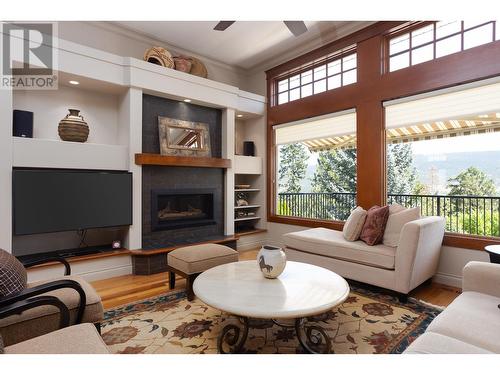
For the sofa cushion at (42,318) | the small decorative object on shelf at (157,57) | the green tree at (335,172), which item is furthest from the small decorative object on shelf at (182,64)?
the sofa cushion at (42,318)

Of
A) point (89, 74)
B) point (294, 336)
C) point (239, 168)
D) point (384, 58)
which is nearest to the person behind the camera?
point (294, 336)

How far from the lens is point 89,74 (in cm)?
320

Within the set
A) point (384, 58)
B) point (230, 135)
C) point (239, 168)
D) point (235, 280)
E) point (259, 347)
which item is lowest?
point (259, 347)

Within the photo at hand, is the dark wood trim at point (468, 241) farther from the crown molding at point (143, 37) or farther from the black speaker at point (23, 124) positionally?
the black speaker at point (23, 124)

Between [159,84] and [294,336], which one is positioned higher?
[159,84]

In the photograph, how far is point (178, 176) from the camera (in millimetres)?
4004

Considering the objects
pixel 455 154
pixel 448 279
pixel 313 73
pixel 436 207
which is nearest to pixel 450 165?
pixel 455 154

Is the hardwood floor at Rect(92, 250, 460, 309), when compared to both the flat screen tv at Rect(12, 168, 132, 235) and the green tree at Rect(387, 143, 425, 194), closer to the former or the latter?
the flat screen tv at Rect(12, 168, 132, 235)

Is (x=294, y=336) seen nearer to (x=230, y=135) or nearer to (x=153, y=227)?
(x=153, y=227)

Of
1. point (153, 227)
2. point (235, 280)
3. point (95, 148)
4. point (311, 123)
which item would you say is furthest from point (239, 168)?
point (235, 280)

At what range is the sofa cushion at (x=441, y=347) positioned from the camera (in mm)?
1076

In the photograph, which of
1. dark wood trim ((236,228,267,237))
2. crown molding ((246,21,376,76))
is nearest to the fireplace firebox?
dark wood trim ((236,228,267,237))

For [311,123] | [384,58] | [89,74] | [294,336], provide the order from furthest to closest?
[311,123] < [384,58] < [89,74] < [294,336]
